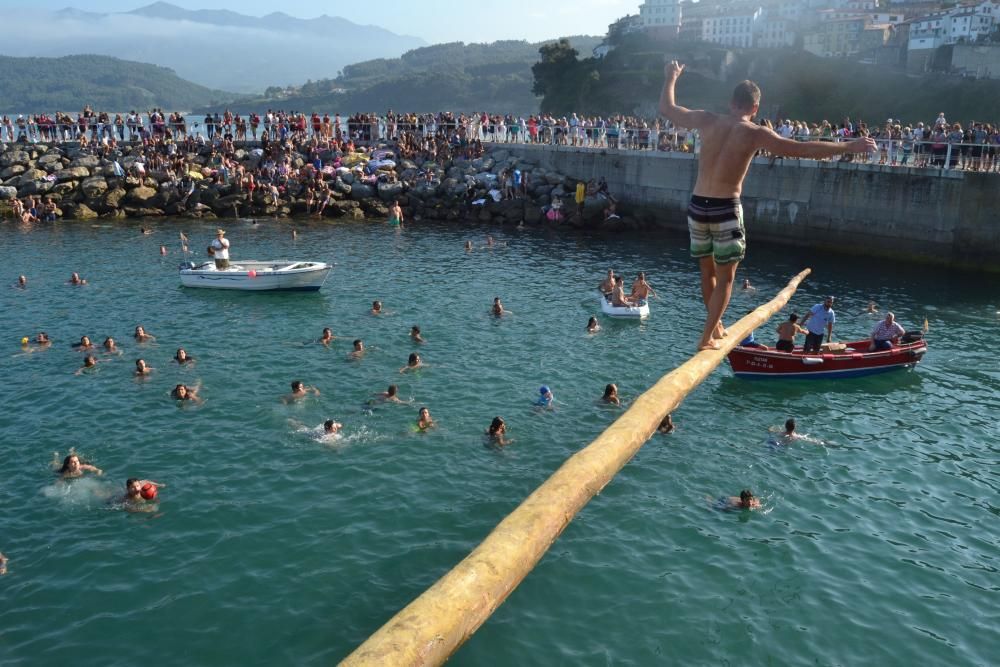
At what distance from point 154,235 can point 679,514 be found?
36864 mm

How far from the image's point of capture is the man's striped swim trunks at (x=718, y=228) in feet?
23.4

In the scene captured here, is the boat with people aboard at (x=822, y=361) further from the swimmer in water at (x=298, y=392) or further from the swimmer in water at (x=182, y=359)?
the swimmer in water at (x=182, y=359)

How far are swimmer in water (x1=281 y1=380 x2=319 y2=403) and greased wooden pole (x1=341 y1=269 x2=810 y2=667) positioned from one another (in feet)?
54.7

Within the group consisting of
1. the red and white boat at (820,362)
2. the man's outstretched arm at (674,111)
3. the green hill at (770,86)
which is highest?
the green hill at (770,86)

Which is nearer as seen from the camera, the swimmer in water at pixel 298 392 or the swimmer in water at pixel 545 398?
the swimmer in water at pixel 545 398

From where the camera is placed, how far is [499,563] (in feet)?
12.9

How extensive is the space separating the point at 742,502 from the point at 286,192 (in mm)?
41878

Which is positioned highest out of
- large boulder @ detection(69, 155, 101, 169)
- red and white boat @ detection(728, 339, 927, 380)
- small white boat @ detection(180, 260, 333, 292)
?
large boulder @ detection(69, 155, 101, 169)

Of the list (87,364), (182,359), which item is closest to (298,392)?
(182,359)

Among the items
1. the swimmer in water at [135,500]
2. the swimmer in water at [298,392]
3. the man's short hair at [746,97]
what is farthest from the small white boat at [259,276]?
the man's short hair at [746,97]

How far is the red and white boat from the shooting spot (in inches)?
909

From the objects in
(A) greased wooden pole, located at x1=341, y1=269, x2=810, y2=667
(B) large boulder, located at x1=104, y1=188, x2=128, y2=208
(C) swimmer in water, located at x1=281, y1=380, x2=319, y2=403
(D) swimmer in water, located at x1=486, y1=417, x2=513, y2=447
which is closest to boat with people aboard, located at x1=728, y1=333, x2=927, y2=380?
(D) swimmer in water, located at x1=486, y1=417, x2=513, y2=447

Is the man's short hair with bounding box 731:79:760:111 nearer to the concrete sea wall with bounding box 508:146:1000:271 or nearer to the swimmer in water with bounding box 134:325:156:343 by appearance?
the swimmer in water with bounding box 134:325:156:343

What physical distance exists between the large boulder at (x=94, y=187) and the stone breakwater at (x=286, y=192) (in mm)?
56
